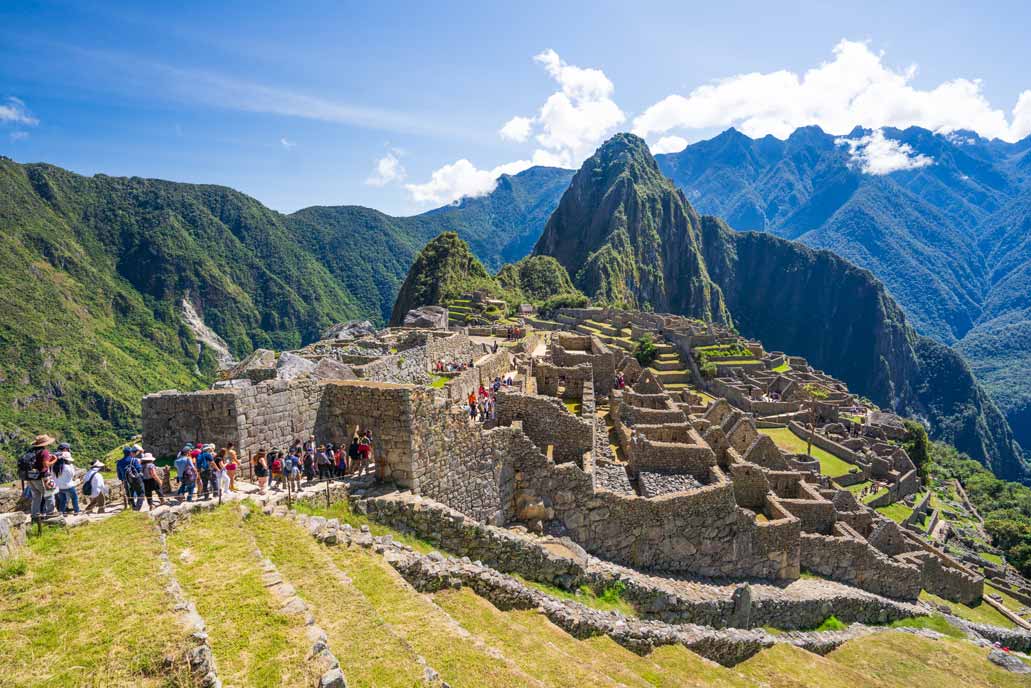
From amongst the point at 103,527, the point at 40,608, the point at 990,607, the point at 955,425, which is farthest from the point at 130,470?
the point at 955,425

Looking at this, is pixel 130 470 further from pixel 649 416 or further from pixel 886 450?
pixel 886 450

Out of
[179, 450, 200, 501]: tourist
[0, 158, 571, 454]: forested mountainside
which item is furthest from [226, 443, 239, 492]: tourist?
[0, 158, 571, 454]: forested mountainside

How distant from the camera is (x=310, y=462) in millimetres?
11656

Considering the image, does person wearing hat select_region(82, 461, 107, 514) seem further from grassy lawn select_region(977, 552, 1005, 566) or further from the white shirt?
grassy lawn select_region(977, 552, 1005, 566)

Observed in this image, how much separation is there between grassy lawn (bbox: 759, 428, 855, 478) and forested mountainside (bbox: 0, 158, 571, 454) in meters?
86.1

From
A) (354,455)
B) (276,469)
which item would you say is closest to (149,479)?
(276,469)

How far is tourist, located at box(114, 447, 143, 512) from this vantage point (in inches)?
358

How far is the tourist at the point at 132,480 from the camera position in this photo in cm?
909

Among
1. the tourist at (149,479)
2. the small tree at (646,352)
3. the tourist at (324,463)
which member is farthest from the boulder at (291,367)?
the small tree at (646,352)

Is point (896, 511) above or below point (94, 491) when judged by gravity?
below

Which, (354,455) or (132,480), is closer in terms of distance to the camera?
(132,480)

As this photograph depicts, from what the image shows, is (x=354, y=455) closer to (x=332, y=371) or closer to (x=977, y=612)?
(x=332, y=371)

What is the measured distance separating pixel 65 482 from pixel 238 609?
430 cm

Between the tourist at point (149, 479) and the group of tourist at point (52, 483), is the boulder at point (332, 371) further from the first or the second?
the group of tourist at point (52, 483)
